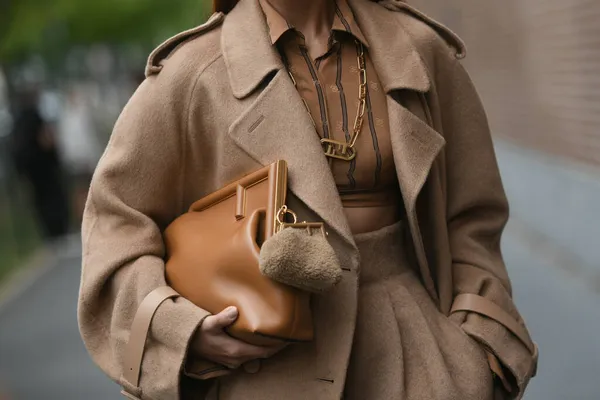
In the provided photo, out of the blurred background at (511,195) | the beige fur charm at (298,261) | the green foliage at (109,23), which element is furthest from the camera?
the green foliage at (109,23)

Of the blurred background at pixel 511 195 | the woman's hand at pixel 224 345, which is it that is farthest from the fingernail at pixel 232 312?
the blurred background at pixel 511 195

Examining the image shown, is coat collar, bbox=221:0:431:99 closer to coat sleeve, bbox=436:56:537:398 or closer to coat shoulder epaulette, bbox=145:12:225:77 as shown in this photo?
coat shoulder epaulette, bbox=145:12:225:77

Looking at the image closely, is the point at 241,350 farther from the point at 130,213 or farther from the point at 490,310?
the point at 490,310

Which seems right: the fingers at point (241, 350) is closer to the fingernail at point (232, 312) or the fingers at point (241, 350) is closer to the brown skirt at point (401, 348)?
the fingernail at point (232, 312)

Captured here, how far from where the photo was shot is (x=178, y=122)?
8.76 ft

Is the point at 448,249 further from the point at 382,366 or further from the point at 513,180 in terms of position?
the point at 513,180

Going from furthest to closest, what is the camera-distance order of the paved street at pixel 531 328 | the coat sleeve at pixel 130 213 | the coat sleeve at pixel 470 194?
the paved street at pixel 531 328 → the coat sleeve at pixel 470 194 → the coat sleeve at pixel 130 213

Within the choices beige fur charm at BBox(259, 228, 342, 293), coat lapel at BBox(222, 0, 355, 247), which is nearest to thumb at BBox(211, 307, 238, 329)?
beige fur charm at BBox(259, 228, 342, 293)

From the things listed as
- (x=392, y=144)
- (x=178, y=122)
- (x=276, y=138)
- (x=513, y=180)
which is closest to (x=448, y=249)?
(x=392, y=144)

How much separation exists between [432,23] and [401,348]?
96 cm

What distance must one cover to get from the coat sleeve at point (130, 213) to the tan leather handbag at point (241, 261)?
9 cm

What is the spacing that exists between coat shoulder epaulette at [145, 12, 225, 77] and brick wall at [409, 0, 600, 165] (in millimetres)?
7306

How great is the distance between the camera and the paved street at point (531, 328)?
643 centimetres

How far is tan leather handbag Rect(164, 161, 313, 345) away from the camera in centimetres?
231
